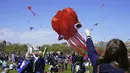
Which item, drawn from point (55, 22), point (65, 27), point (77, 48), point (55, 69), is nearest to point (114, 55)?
point (77, 48)

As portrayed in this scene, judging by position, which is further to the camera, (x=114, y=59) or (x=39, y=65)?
(x=39, y=65)

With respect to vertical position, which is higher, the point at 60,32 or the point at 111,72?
the point at 60,32

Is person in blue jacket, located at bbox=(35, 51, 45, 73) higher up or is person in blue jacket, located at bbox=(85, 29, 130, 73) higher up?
person in blue jacket, located at bbox=(85, 29, 130, 73)

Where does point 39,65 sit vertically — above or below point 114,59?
below

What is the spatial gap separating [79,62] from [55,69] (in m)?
3.68

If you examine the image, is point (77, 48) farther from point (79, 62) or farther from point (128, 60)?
point (79, 62)

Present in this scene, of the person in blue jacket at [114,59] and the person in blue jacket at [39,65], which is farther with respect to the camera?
the person in blue jacket at [39,65]

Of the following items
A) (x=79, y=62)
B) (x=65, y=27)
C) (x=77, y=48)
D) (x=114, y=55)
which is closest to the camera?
(x=114, y=55)

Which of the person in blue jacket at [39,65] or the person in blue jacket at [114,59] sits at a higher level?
the person in blue jacket at [114,59]

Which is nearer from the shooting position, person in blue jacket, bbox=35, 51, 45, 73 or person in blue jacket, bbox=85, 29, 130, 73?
person in blue jacket, bbox=85, 29, 130, 73

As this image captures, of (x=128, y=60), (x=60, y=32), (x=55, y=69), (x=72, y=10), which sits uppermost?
(x=72, y=10)

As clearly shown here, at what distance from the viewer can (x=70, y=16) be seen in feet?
26.5

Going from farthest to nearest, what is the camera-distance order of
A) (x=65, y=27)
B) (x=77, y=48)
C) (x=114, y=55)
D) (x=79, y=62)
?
(x=79, y=62), (x=65, y=27), (x=77, y=48), (x=114, y=55)

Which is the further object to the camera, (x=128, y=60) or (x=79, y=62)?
(x=79, y=62)
